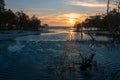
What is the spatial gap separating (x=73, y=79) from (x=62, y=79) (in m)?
0.81

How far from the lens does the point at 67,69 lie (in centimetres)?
1822

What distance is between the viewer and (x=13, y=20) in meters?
115

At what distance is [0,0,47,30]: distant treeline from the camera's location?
→ 98312mm

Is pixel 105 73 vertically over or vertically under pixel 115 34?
under

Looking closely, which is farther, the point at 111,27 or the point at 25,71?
the point at 25,71

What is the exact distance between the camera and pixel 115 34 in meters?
7.73

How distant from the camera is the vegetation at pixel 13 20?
323 feet

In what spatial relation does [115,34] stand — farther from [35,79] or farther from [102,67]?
[102,67]

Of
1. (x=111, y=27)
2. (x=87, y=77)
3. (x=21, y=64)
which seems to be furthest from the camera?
(x=21, y=64)

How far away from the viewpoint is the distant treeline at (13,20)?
98312 mm

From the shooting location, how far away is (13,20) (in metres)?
115

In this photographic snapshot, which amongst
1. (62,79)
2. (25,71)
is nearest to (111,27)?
(62,79)

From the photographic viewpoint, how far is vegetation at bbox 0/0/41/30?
98438 mm

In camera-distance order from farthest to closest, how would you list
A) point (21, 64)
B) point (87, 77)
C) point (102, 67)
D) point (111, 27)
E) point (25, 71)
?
point (21, 64)
point (102, 67)
point (25, 71)
point (87, 77)
point (111, 27)
